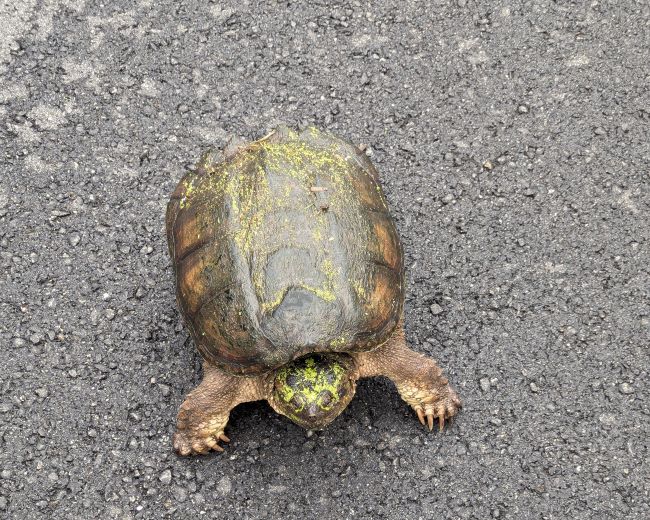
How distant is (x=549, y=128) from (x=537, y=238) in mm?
667

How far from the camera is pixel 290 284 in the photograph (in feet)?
9.81

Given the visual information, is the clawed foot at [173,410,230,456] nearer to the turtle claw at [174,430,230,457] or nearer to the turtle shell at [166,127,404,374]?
the turtle claw at [174,430,230,457]

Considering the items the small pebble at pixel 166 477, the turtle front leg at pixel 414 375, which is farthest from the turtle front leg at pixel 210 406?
the turtle front leg at pixel 414 375

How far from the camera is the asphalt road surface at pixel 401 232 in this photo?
3586mm

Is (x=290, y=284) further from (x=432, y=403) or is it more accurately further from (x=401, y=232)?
(x=401, y=232)

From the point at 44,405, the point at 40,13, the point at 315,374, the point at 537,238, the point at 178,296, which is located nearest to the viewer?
the point at 315,374

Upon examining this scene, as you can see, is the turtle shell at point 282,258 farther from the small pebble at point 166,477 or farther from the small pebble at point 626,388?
the small pebble at point 626,388

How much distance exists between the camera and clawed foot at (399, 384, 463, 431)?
3561 mm

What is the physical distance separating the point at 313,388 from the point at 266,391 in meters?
0.32

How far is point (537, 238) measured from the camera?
402 centimetres

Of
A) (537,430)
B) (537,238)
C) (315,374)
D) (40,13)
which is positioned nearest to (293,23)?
(40,13)

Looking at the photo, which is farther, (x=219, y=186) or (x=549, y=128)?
(x=549, y=128)

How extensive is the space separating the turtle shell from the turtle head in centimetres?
12

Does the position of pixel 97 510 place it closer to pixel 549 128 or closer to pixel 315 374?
pixel 315 374
